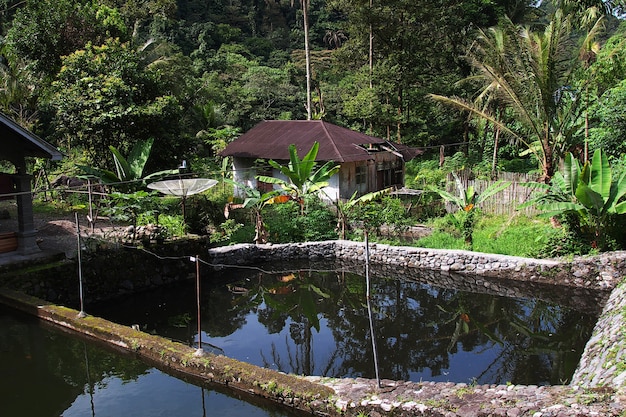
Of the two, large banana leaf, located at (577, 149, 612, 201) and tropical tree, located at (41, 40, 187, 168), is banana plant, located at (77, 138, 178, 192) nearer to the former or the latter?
tropical tree, located at (41, 40, 187, 168)

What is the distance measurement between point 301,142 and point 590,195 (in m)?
10.8

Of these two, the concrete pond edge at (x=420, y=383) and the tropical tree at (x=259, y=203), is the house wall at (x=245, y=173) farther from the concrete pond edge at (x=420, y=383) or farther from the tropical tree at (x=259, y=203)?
the concrete pond edge at (x=420, y=383)

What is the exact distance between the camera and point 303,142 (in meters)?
19.4

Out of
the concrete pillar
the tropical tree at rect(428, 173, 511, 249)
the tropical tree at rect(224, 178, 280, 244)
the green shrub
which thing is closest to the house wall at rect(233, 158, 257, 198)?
the green shrub

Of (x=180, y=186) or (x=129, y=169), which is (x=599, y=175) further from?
(x=129, y=169)

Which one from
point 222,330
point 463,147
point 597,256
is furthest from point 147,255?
point 463,147

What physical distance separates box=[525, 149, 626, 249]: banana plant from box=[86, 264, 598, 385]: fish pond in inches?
71.0

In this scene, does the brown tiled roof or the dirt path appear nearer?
the dirt path

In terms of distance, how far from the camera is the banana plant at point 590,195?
11.1 meters

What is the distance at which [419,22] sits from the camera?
2417 centimetres

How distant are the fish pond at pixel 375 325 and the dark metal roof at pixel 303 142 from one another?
638cm

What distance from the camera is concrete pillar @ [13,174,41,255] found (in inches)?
413

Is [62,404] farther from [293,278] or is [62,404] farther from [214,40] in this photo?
[214,40]

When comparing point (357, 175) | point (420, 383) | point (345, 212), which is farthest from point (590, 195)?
point (357, 175)
